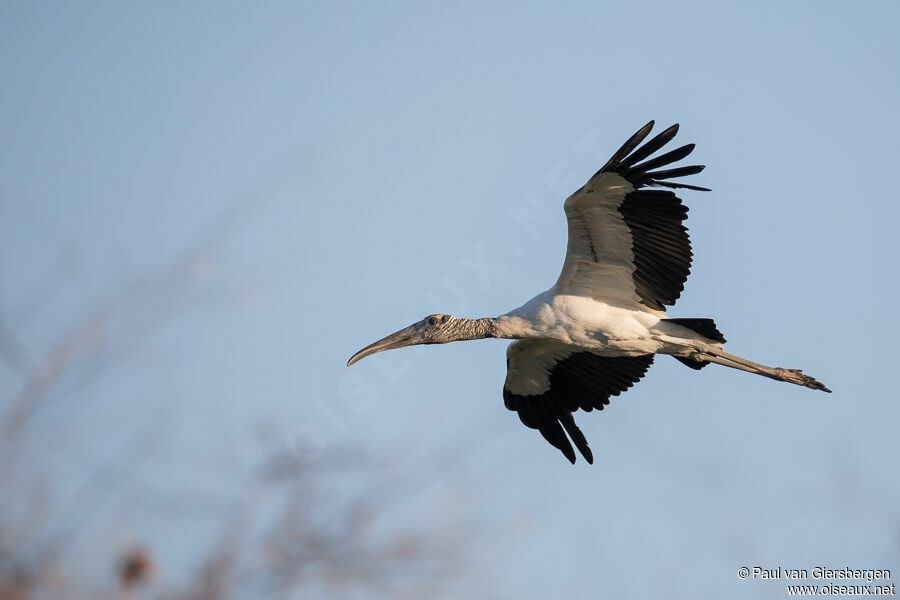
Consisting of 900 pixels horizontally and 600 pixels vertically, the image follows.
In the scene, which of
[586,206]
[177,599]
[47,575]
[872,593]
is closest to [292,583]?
[177,599]

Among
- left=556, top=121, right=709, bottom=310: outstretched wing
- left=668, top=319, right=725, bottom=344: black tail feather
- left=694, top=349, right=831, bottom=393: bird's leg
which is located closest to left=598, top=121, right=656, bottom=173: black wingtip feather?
left=556, top=121, right=709, bottom=310: outstretched wing

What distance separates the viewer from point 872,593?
282 inches

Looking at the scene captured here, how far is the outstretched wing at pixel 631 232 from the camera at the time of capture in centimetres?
975

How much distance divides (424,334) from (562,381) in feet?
5.70

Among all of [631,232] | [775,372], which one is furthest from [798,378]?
[631,232]

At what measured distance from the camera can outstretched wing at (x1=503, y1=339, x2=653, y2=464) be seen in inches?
467

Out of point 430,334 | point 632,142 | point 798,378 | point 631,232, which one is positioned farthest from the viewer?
point 430,334

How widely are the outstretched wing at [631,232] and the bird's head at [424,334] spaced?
4.61 ft

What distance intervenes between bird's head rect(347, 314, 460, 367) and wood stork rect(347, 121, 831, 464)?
0.01m

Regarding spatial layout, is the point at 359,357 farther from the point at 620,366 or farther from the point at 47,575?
the point at 47,575

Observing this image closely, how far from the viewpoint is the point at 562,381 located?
12.2 metres

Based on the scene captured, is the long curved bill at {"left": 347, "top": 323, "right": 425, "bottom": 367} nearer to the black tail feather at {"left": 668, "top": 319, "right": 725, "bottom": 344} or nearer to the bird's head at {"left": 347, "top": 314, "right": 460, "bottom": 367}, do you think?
the bird's head at {"left": 347, "top": 314, "right": 460, "bottom": 367}

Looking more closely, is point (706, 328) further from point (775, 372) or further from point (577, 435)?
point (577, 435)

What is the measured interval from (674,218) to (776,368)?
7.37 ft
